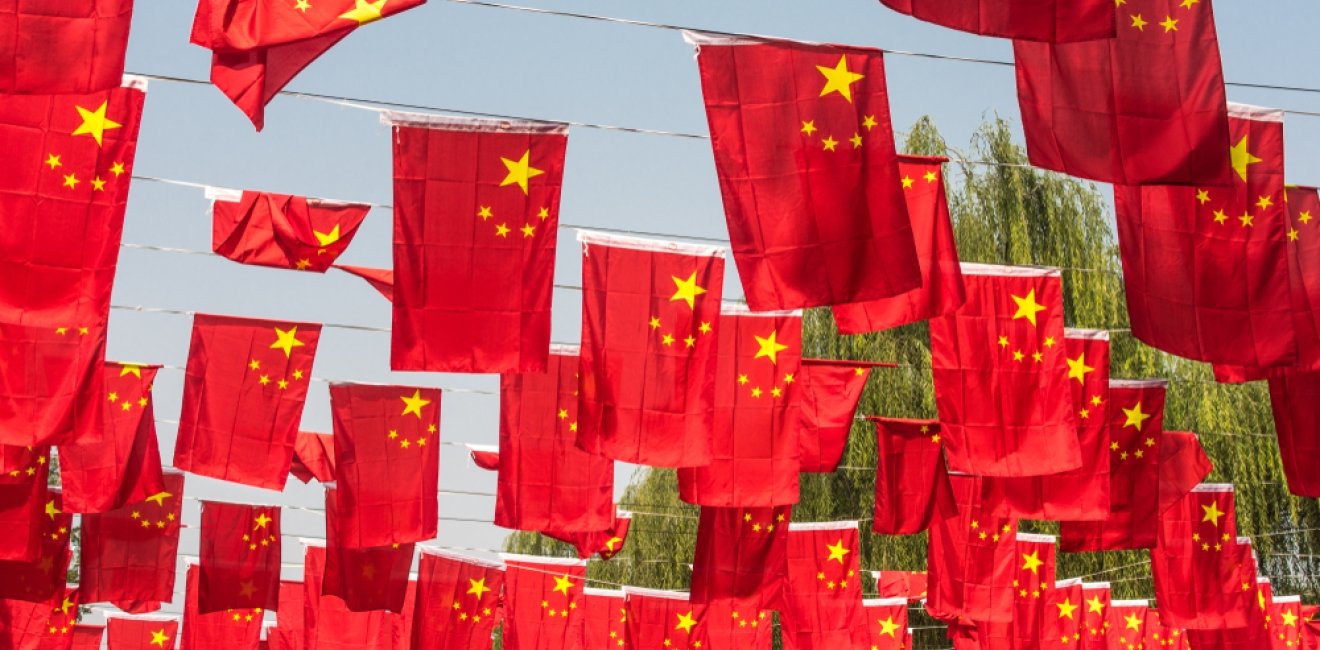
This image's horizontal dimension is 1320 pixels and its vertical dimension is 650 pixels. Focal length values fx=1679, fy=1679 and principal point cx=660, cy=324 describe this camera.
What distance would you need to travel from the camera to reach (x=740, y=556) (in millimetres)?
18812

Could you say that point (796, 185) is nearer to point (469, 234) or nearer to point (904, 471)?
point (469, 234)

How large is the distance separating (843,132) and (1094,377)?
5.99 metres

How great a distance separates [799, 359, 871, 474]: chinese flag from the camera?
1758 cm

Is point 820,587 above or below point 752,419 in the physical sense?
below

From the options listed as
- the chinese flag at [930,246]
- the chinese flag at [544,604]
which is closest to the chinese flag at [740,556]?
the chinese flag at [544,604]

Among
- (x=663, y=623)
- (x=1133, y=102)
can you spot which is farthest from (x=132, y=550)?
(x=1133, y=102)

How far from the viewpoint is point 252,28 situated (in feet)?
31.7

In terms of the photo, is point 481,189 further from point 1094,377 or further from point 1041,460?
point 1094,377

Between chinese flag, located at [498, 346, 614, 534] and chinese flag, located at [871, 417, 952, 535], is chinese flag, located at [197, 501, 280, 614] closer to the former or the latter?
chinese flag, located at [498, 346, 614, 534]

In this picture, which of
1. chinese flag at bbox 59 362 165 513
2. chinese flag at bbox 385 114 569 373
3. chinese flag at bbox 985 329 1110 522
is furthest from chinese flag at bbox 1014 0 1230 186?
chinese flag at bbox 59 362 165 513

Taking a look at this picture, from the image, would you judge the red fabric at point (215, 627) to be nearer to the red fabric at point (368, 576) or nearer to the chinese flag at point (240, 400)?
the red fabric at point (368, 576)

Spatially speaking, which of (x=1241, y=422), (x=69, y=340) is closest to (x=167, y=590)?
(x=69, y=340)

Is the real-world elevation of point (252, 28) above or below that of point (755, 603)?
above

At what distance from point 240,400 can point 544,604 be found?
682 cm
